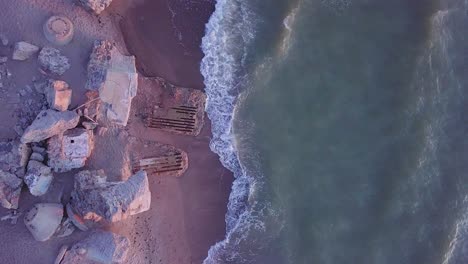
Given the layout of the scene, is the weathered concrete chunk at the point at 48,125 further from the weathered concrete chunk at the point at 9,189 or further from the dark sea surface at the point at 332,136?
the dark sea surface at the point at 332,136

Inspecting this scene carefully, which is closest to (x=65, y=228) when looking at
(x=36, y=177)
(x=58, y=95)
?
(x=36, y=177)

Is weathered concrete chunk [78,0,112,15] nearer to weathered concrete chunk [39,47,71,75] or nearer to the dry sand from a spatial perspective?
the dry sand

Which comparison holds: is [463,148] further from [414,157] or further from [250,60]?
[250,60]

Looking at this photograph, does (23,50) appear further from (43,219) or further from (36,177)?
(43,219)

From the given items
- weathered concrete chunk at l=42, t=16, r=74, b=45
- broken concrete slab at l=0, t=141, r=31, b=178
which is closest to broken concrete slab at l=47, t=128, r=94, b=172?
broken concrete slab at l=0, t=141, r=31, b=178

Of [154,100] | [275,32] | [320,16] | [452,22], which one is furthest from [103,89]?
[452,22]
